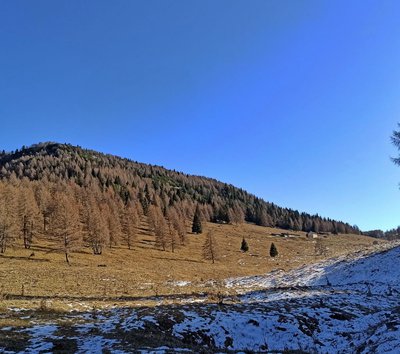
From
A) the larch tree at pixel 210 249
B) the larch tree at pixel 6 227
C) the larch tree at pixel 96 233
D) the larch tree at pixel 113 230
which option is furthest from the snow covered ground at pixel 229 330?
the larch tree at pixel 113 230

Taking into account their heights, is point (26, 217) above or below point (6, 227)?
above

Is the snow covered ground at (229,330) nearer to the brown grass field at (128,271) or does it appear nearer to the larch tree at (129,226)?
the brown grass field at (128,271)

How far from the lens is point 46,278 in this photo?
129 feet

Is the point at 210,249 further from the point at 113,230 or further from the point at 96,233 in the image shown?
the point at 96,233

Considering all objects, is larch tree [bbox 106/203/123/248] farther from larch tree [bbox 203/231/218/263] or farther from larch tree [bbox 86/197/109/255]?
larch tree [bbox 203/231/218/263]

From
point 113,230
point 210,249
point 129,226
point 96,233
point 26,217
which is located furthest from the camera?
point 129,226

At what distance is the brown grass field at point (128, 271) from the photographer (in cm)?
2756

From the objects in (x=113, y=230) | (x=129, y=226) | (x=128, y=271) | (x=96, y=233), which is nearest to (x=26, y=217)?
(x=96, y=233)

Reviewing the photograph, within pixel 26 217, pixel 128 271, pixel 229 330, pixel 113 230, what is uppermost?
pixel 26 217

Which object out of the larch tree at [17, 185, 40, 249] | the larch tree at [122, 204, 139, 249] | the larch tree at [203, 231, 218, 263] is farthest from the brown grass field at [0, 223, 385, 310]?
the larch tree at [17, 185, 40, 249]

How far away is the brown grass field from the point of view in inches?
1085

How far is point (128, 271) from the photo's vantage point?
178 feet

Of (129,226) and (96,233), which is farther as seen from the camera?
(129,226)

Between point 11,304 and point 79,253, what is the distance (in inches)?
2347
